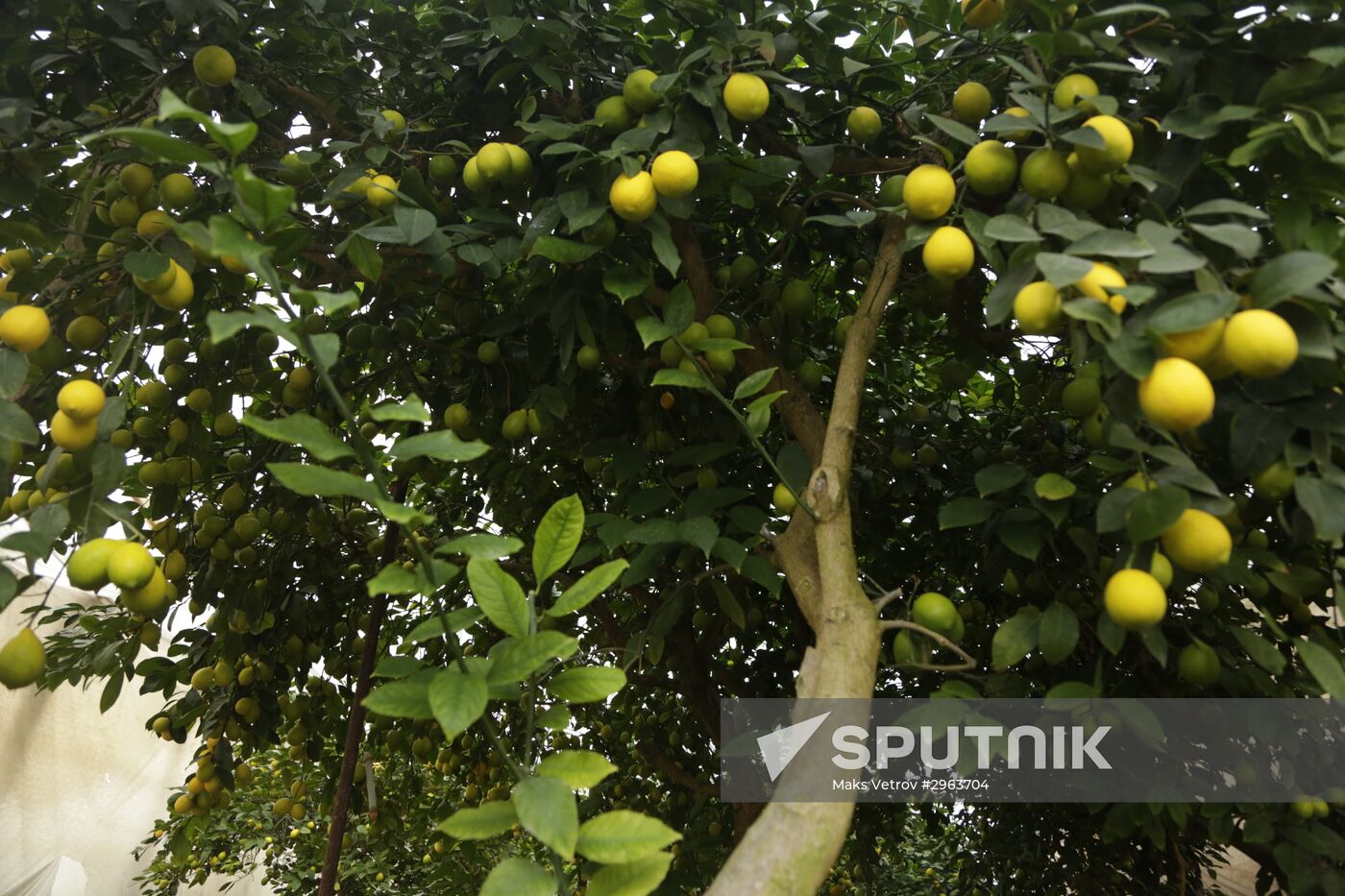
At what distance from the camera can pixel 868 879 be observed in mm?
2746

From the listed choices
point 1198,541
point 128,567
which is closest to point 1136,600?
point 1198,541

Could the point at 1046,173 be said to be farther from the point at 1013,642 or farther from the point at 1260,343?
the point at 1013,642

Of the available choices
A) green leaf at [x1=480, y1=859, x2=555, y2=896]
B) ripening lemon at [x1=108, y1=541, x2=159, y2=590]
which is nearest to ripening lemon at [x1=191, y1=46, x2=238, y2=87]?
ripening lemon at [x1=108, y1=541, x2=159, y2=590]

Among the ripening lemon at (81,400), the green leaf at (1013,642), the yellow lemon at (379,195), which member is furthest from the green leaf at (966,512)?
the ripening lemon at (81,400)

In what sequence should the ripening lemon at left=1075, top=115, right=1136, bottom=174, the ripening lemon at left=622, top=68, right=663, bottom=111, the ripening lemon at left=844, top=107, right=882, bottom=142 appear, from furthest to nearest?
the ripening lemon at left=844, top=107, right=882, bottom=142
the ripening lemon at left=622, top=68, right=663, bottom=111
the ripening lemon at left=1075, top=115, right=1136, bottom=174

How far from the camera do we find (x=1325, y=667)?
2.87ft

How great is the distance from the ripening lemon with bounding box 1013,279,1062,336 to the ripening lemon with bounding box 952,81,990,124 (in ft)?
1.46

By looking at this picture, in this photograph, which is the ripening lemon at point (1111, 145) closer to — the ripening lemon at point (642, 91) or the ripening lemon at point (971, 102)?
the ripening lemon at point (971, 102)

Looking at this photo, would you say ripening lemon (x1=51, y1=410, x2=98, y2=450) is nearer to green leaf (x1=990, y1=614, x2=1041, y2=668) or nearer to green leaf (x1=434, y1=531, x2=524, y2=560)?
green leaf (x1=434, y1=531, x2=524, y2=560)

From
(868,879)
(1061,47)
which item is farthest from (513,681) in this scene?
(868,879)

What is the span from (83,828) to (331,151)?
7.01 m

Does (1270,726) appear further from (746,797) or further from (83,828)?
(83,828)

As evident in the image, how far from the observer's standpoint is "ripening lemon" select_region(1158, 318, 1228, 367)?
793 mm

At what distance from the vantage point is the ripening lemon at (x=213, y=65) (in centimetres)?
125
